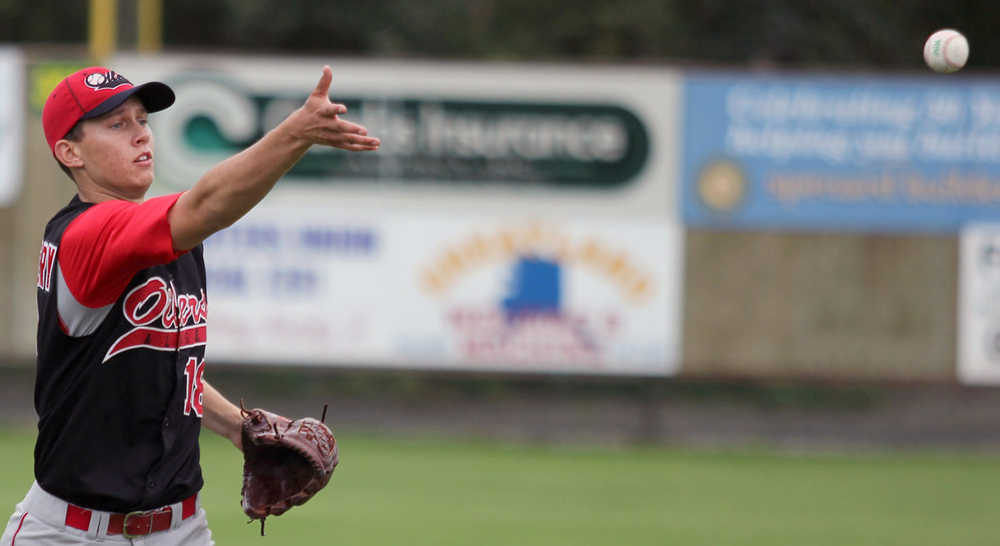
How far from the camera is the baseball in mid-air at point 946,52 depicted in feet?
18.4

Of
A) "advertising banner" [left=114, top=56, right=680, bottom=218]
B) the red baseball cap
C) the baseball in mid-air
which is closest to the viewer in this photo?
the red baseball cap

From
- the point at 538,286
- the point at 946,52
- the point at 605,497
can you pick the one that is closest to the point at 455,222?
the point at 538,286

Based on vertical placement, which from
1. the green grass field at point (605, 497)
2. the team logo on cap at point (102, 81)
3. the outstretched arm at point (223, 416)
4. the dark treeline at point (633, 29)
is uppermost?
the dark treeline at point (633, 29)

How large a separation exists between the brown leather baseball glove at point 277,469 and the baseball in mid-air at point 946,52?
3.13 metres

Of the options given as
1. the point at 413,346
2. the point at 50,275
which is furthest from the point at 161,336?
the point at 413,346

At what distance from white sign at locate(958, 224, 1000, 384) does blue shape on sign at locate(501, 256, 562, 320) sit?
3.32 m

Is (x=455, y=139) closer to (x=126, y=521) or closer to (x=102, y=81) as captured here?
(x=102, y=81)

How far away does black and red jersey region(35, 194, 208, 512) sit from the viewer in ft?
11.4

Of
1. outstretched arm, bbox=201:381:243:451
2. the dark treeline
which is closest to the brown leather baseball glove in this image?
outstretched arm, bbox=201:381:243:451

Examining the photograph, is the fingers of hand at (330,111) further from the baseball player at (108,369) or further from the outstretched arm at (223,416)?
the outstretched arm at (223,416)

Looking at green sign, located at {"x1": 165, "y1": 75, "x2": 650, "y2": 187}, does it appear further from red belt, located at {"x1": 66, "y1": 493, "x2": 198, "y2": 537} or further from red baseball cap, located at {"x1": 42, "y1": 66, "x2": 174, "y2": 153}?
red belt, located at {"x1": 66, "y1": 493, "x2": 198, "y2": 537}

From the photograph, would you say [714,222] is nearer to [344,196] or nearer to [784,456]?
[784,456]

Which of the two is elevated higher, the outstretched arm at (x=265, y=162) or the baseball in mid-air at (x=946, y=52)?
the baseball in mid-air at (x=946, y=52)

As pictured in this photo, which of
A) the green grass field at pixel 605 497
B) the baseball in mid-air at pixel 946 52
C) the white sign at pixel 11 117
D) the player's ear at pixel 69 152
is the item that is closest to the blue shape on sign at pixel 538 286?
the green grass field at pixel 605 497
